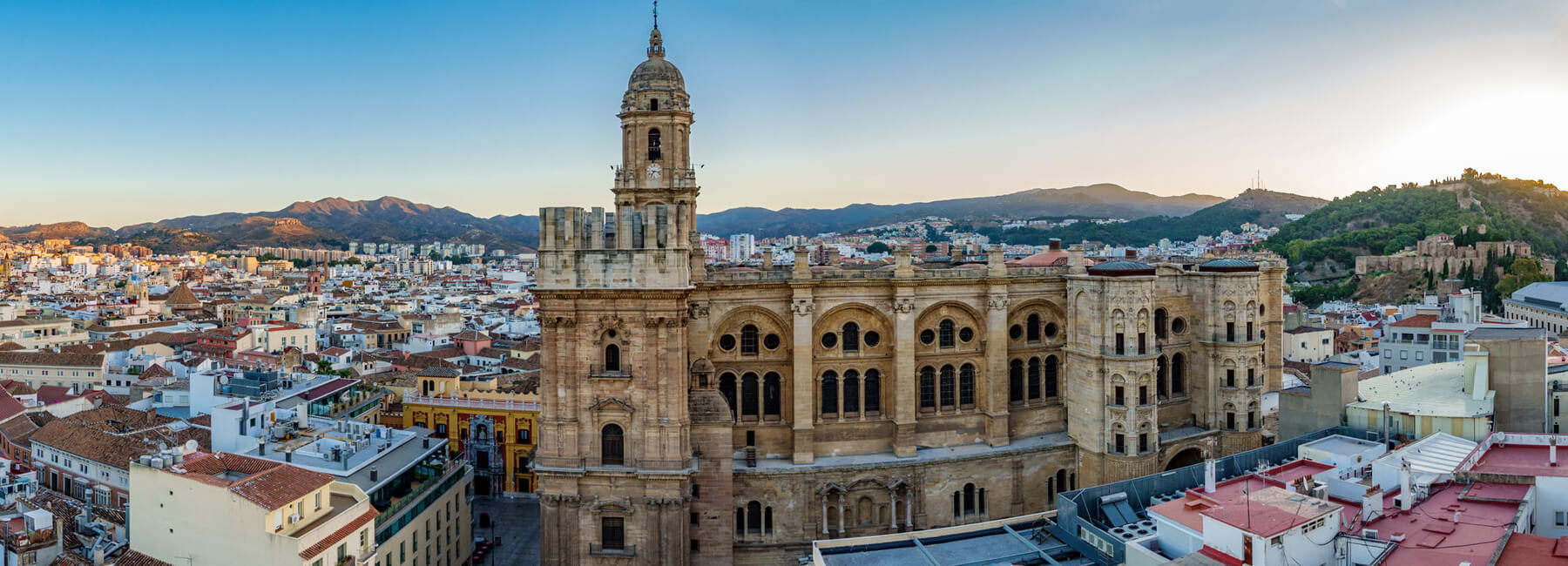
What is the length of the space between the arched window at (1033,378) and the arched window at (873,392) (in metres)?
6.96

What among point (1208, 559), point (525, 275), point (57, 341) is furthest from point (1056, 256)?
point (525, 275)

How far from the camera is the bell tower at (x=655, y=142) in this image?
127 ft

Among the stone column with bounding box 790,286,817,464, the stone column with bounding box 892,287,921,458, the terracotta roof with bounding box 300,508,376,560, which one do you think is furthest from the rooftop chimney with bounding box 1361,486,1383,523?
the terracotta roof with bounding box 300,508,376,560

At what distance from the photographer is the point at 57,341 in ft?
269

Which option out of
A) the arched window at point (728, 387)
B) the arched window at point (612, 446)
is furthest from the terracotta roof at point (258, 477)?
the arched window at point (728, 387)

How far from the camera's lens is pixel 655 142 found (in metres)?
39.3

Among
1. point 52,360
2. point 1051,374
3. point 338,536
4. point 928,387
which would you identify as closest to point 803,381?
point 928,387

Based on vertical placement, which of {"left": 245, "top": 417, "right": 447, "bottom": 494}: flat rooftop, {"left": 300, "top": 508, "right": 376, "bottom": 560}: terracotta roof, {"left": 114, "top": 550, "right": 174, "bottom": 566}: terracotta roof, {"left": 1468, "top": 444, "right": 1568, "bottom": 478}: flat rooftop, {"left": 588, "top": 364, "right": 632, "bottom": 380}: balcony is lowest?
{"left": 114, "top": 550, "right": 174, "bottom": 566}: terracotta roof

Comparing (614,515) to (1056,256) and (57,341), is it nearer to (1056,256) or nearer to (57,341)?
(1056,256)

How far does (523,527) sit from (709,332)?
55.7 feet

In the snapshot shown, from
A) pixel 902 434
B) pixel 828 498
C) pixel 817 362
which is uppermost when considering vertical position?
pixel 817 362

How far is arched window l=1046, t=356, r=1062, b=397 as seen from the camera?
41.0 metres

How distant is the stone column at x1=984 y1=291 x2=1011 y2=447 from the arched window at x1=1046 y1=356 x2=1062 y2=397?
2919 millimetres

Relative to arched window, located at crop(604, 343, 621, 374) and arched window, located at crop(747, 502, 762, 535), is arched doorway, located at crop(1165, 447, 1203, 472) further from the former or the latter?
arched window, located at crop(604, 343, 621, 374)
